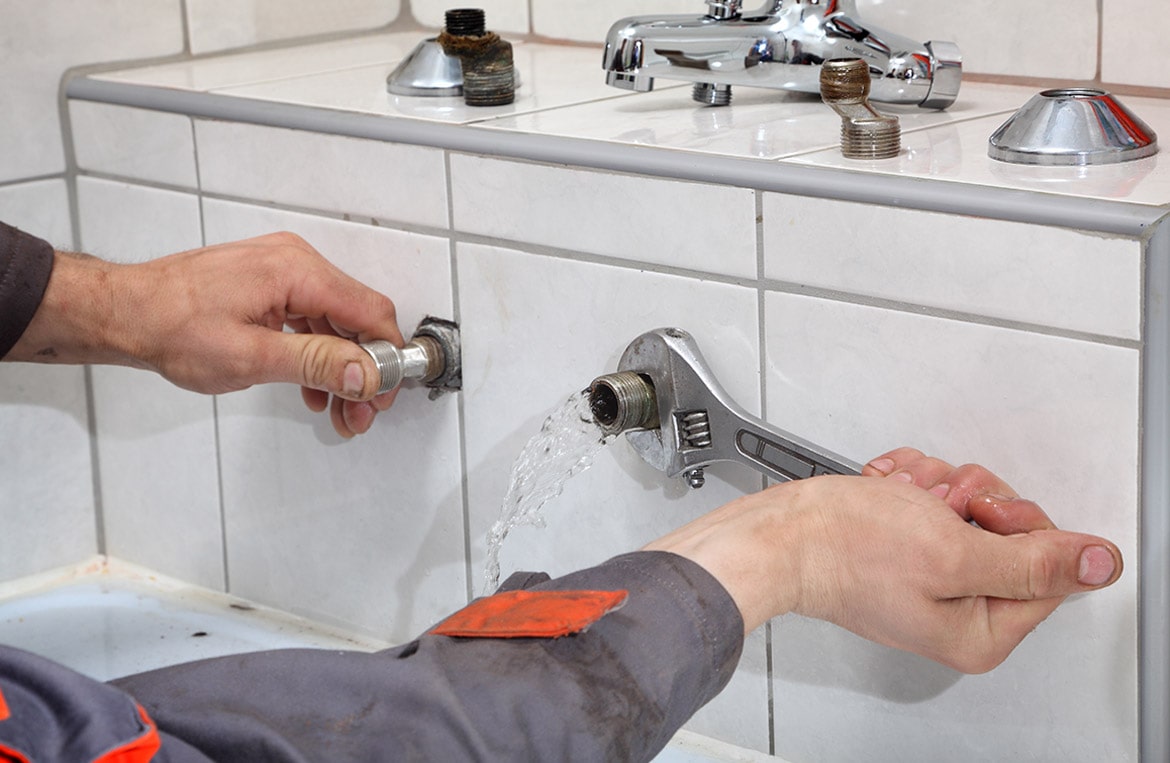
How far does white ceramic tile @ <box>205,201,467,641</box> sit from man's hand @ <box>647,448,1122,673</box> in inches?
9.5

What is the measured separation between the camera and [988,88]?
83 cm

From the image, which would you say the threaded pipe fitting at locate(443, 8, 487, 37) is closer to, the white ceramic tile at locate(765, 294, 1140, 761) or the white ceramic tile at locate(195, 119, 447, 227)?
the white ceramic tile at locate(195, 119, 447, 227)

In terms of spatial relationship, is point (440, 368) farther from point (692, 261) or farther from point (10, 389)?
point (10, 389)

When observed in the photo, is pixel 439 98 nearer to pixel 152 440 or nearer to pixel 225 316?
pixel 225 316

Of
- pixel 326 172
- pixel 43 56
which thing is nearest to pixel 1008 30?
pixel 326 172

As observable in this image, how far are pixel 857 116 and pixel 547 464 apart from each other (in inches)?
9.2

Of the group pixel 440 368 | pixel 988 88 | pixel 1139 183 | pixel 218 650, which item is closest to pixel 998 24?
pixel 988 88

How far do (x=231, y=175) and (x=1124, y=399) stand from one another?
55cm

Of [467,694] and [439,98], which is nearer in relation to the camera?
[467,694]

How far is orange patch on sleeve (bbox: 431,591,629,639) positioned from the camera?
0.54 m

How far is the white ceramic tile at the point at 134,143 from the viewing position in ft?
2.98

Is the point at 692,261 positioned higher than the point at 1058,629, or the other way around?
the point at 692,261

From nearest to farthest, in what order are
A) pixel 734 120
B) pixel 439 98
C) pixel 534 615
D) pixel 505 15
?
pixel 534 615, pixel 734 120, pixel 439 98, pixel 505 15

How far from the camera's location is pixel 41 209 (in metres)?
0.97
